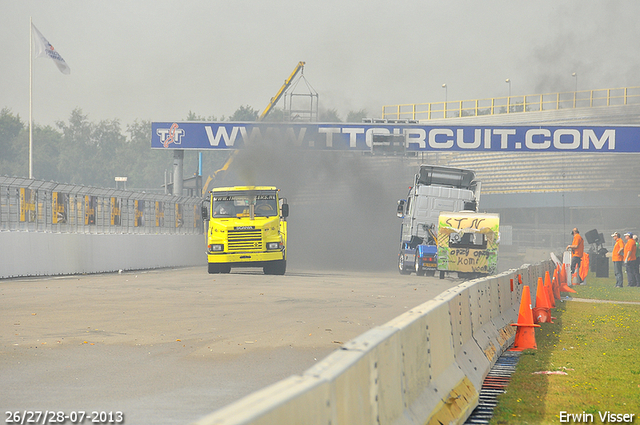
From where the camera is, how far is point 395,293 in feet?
67.9

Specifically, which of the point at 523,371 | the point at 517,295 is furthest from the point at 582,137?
the point at 523,371

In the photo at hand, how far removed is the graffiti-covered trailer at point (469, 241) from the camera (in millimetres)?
29641

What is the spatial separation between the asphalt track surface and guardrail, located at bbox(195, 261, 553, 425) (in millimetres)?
1813

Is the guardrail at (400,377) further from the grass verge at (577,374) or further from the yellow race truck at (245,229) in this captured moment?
the yellow race truck at (245,229)

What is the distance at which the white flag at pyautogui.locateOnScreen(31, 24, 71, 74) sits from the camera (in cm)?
4609

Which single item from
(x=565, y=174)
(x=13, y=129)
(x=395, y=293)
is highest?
(x=13, y=129)

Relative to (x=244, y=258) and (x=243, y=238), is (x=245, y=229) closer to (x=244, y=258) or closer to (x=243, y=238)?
(x=243, y=238)

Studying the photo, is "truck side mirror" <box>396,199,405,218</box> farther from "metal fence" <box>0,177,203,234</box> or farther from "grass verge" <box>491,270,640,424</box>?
"grass verge" <box>491,270,640,424</box>

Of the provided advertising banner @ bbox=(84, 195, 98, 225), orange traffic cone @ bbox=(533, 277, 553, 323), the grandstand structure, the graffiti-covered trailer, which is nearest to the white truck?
the graffiti-covered trailer

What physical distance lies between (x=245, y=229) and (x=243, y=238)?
0.30 meters

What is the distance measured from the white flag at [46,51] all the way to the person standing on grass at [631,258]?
3166cm

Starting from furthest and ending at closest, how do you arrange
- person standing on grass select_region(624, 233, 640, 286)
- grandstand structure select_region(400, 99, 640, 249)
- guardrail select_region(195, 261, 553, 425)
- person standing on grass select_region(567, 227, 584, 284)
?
grandstand structure select_region(400, 99, 640, 249) < person standing on grass select_region(567, 227, 584, 284) < person standing on grass select_region(624, 233, 640, 286) < guardrail select_region(195, 261, 553, 425)

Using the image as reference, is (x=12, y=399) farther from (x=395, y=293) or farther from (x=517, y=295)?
(x=395, y=293)

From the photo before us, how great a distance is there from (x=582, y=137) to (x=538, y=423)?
37.9 metres
